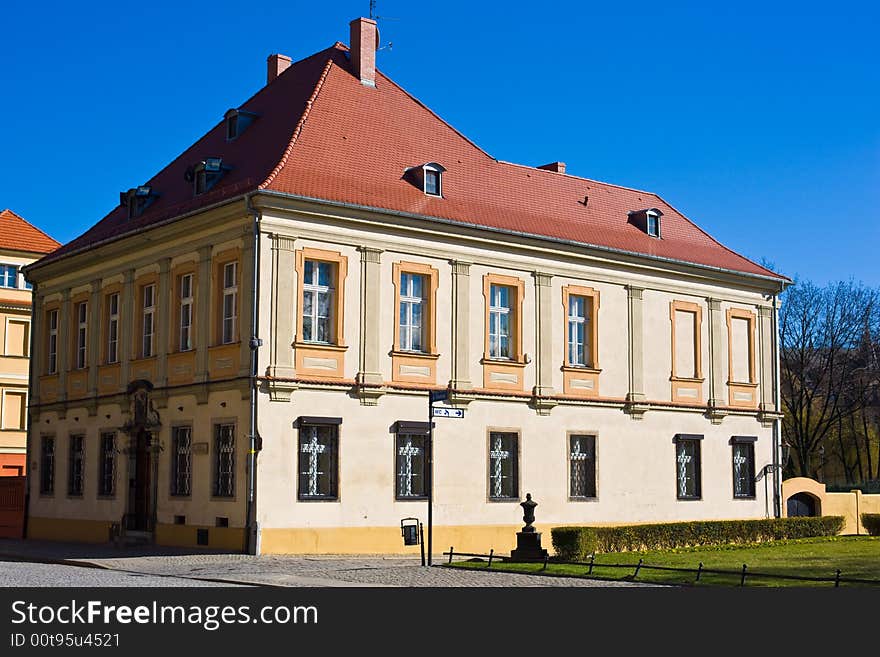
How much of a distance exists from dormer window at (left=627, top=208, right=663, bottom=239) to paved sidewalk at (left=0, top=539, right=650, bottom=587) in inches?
558

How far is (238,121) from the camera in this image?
1425 inches

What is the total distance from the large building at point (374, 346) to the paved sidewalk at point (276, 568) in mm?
1530

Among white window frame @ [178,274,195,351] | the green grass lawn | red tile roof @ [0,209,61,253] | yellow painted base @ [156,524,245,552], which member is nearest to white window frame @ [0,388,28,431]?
red tile roof @ [0,209,61,253]

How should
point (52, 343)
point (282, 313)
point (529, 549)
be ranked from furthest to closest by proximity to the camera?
1. point (52, 343)
2. point (282, 313)
3. point (529, 549)

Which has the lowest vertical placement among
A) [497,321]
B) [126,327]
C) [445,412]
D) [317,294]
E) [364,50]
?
[445,412]

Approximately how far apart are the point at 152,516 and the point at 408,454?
6.82 m

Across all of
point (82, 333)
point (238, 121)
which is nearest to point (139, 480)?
point (82, 333)

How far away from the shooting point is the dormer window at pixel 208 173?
33.4 meters

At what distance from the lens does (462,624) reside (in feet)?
46.2

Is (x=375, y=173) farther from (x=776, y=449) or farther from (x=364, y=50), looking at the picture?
(x=776, y=449)

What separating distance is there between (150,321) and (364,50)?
380 inches

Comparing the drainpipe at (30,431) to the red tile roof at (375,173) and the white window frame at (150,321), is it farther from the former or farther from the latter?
the white window frame at (150,321)

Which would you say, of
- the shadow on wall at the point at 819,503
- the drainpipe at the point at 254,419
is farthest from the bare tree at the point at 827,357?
the drainpipe at the point at 254,419

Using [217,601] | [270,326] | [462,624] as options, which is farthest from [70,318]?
[462,624]
